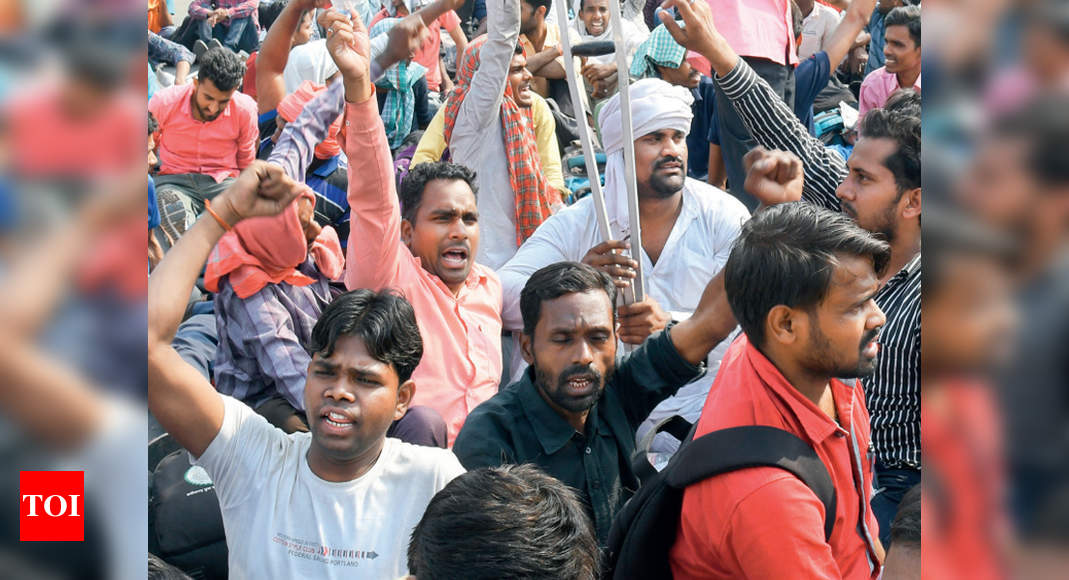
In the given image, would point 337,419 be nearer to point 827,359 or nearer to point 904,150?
point 827,359

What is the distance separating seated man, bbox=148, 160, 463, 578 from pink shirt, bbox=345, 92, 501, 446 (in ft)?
1.78

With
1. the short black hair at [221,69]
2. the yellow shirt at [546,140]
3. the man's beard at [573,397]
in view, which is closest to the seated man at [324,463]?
the man's beard at [573,397]

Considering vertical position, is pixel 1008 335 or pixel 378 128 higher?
pixel 378 128

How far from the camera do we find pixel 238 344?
2969mm

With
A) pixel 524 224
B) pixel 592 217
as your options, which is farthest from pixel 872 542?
pixel 524 224

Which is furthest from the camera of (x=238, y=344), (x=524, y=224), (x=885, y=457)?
(x=524, y=224)

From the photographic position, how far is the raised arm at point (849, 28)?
4191mm

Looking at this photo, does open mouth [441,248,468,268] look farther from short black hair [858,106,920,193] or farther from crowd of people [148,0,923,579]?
short black hair [858,106,920,193]

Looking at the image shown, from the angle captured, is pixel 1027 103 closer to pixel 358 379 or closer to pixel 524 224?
pixel 358 379

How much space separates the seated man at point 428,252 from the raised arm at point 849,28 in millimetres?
1920

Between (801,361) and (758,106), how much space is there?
1221 mm

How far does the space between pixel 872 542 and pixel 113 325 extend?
1501mm

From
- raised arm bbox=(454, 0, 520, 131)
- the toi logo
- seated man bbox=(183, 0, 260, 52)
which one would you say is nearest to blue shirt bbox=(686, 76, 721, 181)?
raised arm bbox=(454, 0, 520, 131)

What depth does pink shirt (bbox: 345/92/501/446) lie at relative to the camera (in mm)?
2592
